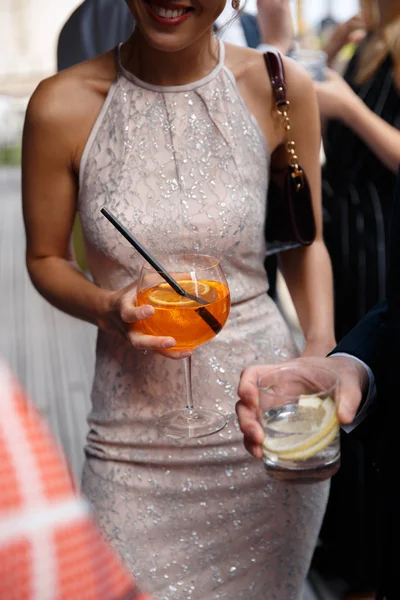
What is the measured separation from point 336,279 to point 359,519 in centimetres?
81

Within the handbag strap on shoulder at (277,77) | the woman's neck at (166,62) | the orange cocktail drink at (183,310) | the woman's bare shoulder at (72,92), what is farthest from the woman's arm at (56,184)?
the handbag strap on shoulder at (277,77)

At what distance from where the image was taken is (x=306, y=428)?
1039 mm

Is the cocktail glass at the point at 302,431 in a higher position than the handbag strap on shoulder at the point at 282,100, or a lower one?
lower

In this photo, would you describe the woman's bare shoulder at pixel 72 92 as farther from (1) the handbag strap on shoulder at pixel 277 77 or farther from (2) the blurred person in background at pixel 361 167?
(2) the blurred person in background at pixel 361 167

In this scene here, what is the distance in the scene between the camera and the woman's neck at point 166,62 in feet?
5.45

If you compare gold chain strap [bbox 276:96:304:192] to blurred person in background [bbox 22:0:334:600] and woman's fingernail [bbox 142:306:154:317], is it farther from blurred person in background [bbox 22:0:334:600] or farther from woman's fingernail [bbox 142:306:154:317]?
woman's fingernail [bbox 142:306:154:317]

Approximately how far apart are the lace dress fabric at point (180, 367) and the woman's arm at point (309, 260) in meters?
0.09

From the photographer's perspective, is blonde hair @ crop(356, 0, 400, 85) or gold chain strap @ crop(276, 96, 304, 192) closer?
gold chain strap @ crop(276, 96, 304, 192)

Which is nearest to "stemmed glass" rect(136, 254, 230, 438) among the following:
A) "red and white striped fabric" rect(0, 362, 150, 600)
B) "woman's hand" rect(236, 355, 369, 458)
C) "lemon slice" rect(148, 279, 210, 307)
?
"lemon slice" rect(148, 279, 210, 307)

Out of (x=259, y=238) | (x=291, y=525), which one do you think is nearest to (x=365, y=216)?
(x=259, y=238)

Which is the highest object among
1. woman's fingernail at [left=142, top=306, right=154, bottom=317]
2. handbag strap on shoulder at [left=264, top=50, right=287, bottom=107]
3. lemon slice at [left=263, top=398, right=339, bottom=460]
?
handbag strap on shoulder at [left=264, top=50, right=287, bottom=107]

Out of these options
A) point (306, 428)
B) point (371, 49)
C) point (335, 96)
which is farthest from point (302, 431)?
point (371, 49)

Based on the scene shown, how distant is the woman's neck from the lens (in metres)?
1.66

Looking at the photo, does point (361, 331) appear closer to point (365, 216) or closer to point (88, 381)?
point (365, 216)
